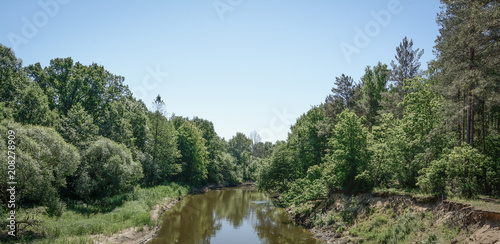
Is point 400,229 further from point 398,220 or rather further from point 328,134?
point 328,134

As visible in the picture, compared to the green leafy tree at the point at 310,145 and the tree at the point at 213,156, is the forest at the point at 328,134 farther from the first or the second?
the tree at the point at 213,156

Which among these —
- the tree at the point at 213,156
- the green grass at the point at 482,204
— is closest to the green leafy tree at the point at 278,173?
the tree at the point at 213,156

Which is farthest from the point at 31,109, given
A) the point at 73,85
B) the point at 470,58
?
the point at 470,58

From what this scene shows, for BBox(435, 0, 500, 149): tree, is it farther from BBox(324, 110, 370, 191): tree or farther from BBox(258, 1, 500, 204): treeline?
BBox(324, 110, 370, 191): tree

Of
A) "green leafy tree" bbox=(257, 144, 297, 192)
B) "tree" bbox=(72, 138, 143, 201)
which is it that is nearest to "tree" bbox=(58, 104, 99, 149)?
"tree" bbox=(72, 138, 143, 201)

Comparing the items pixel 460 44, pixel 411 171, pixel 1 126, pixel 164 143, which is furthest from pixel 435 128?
pixel 164 143

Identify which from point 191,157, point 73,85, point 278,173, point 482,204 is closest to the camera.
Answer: point 482,204

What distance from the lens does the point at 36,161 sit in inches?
634

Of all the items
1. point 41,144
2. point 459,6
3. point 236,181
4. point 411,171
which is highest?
point 459,6

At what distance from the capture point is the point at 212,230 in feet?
84.0

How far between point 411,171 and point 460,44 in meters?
10.0

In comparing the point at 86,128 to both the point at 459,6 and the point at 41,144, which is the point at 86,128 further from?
the point at 459,6

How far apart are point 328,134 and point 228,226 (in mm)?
17173

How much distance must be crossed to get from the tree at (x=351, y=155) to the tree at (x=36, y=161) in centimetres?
2241
